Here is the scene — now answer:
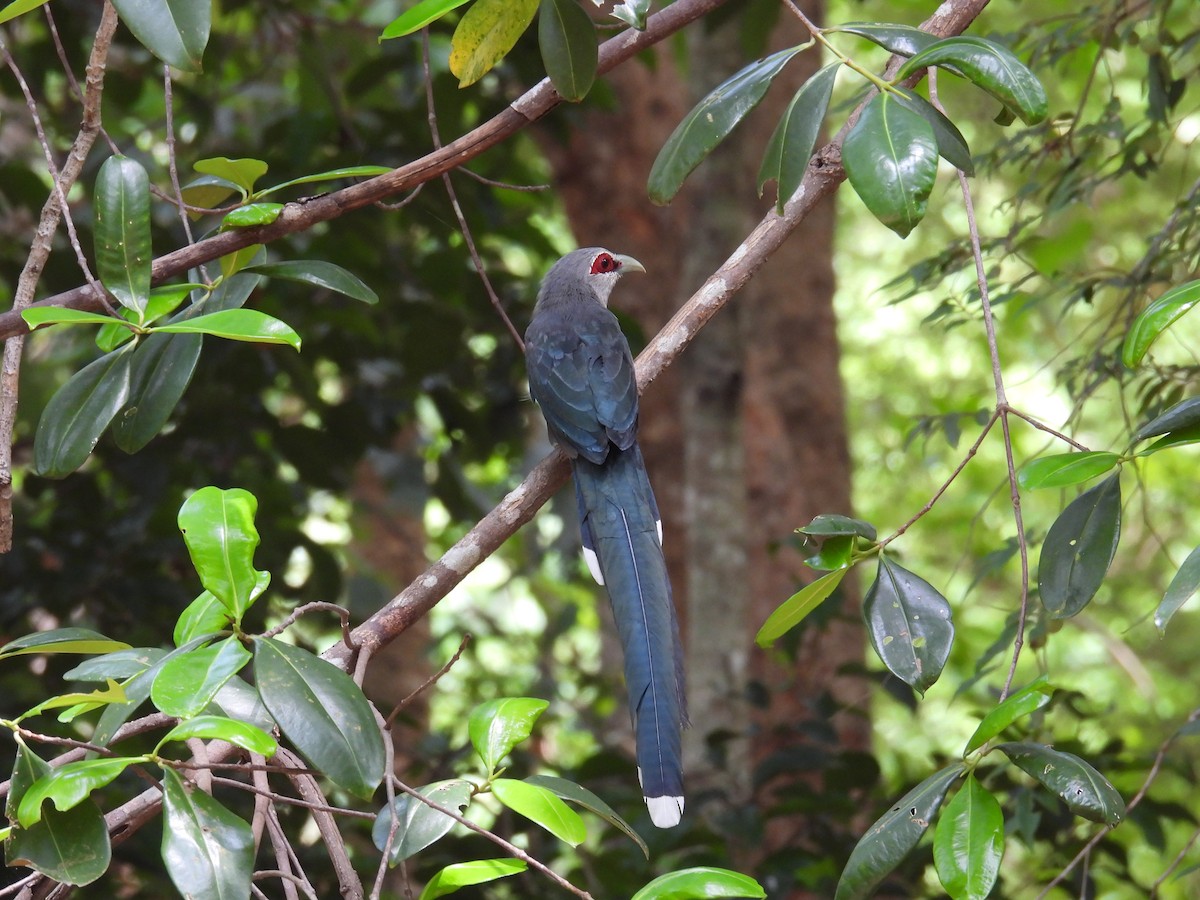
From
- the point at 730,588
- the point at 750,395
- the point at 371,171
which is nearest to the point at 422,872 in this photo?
the point at 730,588

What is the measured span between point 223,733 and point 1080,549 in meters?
1.31

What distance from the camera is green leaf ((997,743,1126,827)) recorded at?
5.44ft

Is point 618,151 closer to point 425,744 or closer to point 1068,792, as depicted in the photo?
point 425,744

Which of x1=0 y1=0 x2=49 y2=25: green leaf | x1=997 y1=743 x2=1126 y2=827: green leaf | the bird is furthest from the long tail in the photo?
x1=0 y1=0 x2=49 y2=25: green leaf

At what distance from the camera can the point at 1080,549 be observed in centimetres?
189

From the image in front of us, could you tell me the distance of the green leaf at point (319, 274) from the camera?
2.33 meters

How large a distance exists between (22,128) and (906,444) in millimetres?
5340

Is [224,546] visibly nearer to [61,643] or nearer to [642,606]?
[61,643]

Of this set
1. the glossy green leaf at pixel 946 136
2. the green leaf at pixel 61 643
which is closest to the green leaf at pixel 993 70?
the glossy green leaf at pixel 946 136

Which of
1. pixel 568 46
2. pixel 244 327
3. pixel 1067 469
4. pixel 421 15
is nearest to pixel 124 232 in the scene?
pixel 244 327

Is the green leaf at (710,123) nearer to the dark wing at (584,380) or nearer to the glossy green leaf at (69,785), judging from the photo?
the dark wing at (584,380)

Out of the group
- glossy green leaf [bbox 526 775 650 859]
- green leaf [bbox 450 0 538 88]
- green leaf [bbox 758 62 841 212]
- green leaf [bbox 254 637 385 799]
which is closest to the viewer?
green leaf [bbox 254 637 385 799]

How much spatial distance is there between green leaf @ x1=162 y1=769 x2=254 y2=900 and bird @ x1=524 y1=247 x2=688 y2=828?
2.70 ft

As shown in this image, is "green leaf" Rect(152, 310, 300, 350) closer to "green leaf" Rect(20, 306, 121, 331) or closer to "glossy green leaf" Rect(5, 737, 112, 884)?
"green leaf" Rect(20, 306, 121, 331)
